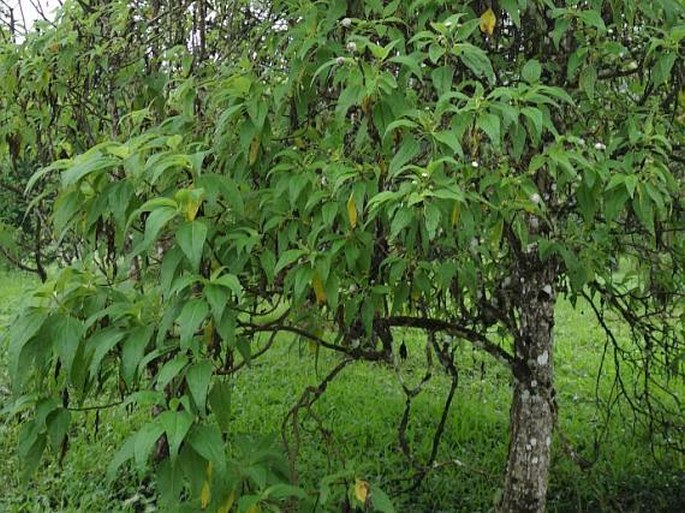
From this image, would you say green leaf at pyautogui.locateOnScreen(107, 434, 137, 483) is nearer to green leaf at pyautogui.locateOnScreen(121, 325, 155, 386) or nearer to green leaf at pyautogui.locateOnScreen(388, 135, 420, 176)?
green leaf at pyautogui.locateOnScreen(121, 325, 155, 386)

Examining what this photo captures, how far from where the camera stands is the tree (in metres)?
1.61

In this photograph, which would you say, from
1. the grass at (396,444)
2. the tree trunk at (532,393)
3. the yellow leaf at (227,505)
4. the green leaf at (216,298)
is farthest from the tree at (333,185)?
the grass at (396,444)

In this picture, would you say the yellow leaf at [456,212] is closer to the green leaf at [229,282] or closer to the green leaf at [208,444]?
the green leaf at [229,282]

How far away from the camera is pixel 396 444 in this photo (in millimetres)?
4473

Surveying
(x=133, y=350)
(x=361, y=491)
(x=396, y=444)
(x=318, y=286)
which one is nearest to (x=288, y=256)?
(x=318, y=286)

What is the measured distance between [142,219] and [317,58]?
0.57 metres

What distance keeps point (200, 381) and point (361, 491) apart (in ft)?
2.26

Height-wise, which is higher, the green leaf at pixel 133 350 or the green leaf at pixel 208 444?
the green leaf at pixel 133 350

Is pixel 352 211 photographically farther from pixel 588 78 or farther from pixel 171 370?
pixel 588 78

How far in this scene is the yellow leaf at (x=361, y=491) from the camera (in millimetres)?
2062

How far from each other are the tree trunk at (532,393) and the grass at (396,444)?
13 cm

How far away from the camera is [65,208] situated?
174 cm

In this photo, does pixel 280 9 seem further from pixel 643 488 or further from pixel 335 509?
pixel 643 488

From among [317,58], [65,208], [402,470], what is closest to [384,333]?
[317,58]
